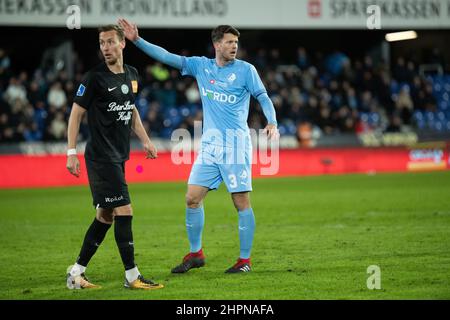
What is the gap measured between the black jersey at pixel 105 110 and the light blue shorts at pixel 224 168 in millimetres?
1145

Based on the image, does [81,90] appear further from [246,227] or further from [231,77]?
[246,227]

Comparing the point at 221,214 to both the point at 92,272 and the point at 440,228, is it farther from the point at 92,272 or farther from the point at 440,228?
the point at 92,272

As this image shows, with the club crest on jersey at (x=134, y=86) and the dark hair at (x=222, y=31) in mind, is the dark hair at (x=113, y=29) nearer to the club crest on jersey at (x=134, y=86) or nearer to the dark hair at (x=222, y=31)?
the club crest on jersey at (x=134, y=86)

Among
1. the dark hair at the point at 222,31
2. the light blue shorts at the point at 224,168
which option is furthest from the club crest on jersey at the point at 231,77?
the light blue shorts at the point at 224,168

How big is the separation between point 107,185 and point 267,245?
3.30m

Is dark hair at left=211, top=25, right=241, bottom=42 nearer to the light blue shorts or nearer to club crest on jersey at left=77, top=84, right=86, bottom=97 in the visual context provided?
the light blue shorts

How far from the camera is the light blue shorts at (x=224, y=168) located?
25.4 feet

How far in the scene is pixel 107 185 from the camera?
22.0 feet

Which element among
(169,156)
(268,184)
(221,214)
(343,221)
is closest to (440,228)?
(343,221)

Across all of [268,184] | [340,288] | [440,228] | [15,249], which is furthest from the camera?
[268,184]

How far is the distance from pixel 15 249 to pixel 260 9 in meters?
16.8

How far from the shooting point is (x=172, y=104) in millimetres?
24188

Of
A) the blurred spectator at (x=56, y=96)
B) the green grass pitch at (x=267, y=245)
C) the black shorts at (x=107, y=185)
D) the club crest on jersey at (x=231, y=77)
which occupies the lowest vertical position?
the green grass pitch at (x=267, y=245)

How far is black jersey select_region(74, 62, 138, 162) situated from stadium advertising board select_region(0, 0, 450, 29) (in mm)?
16116
